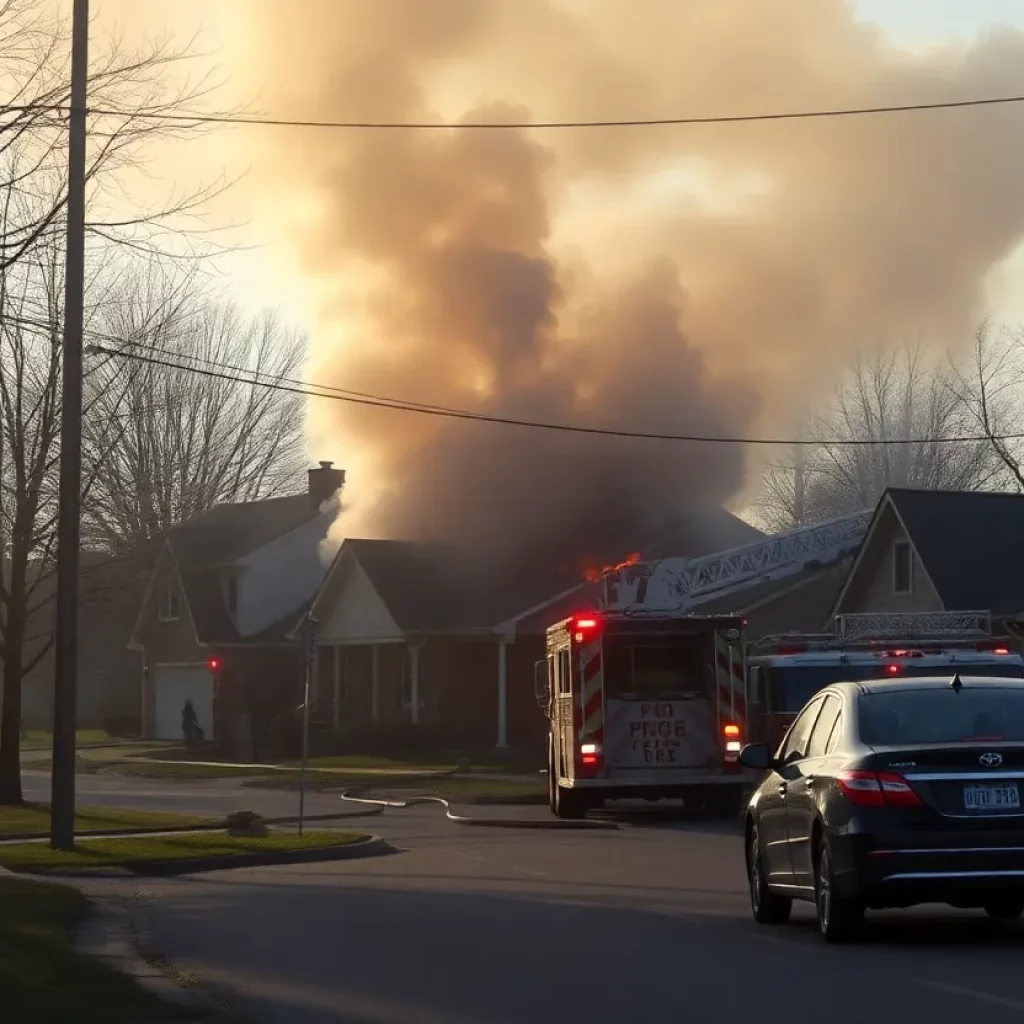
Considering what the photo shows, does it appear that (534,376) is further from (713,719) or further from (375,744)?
(713,719)

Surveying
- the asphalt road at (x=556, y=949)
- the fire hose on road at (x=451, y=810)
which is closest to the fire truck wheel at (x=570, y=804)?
the fire hose on road at (x=451, y=810)

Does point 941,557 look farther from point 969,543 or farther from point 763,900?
point 763,900

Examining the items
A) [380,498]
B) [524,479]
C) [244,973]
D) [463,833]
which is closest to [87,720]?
[380,498]

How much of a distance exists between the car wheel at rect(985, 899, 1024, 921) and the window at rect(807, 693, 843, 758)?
1.28 meters

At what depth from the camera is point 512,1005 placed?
9516 millimetres

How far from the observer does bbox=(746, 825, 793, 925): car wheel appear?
12484 millimetres

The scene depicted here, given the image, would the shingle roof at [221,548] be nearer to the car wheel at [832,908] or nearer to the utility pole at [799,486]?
the utility pole at [799,486]

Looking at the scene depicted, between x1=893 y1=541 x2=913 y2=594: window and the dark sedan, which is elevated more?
x1=893 y1=541 x2=913 y2=594: window

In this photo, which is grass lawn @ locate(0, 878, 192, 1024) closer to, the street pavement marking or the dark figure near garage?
the street pavement marking

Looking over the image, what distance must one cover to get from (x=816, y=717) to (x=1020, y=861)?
1.90 m

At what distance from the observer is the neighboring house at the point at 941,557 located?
35844 millimetres

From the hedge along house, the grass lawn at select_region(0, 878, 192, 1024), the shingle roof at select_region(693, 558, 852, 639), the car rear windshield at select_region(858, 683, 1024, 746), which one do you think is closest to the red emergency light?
the grass lawn at select_region(0, 878, 192, 1024)

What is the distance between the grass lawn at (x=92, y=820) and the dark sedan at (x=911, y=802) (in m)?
14.4

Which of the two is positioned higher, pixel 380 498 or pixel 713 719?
pixel 380 498
